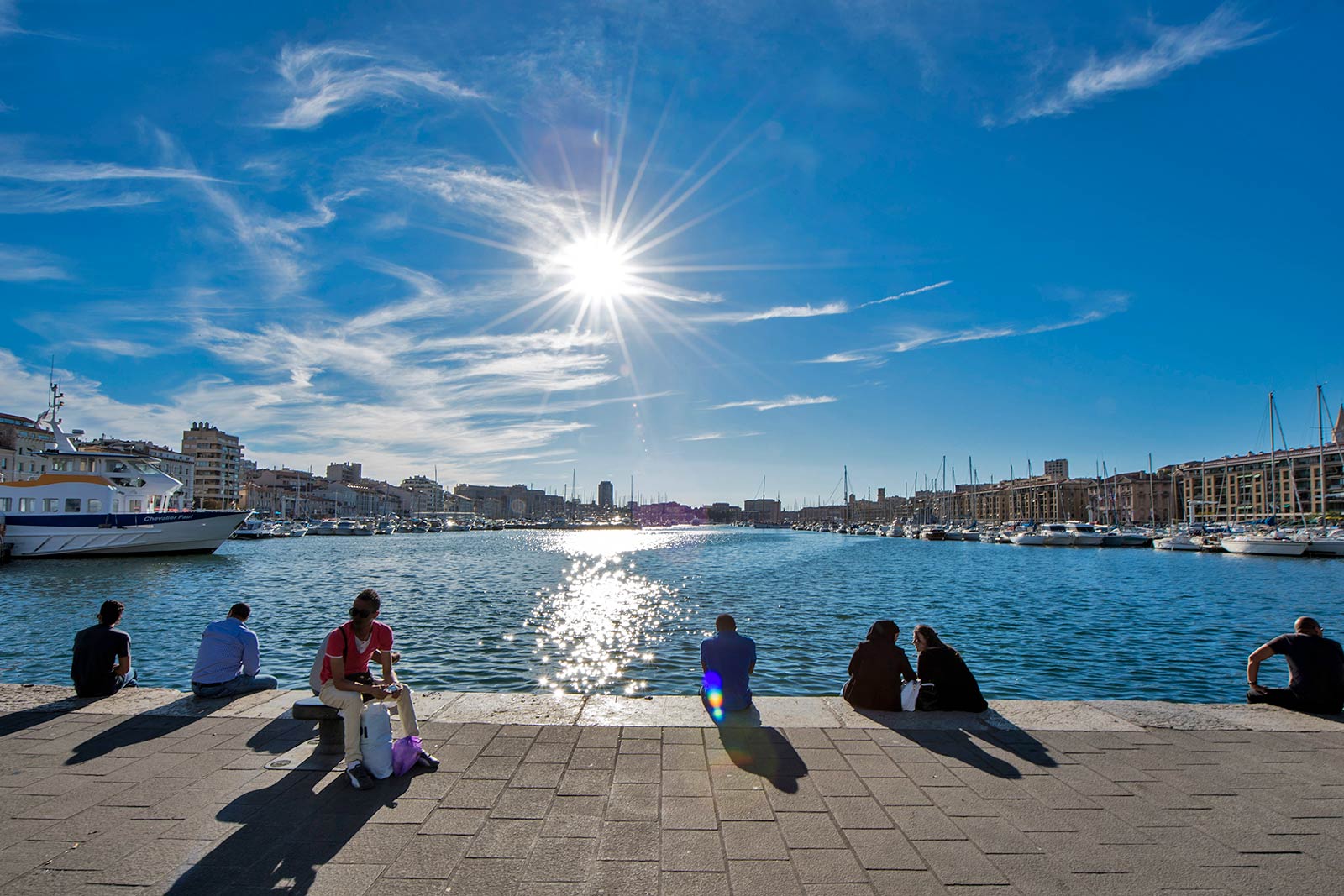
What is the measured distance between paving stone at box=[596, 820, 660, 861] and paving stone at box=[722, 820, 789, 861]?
0.48 m

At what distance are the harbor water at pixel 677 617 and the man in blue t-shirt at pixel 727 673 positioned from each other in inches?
253

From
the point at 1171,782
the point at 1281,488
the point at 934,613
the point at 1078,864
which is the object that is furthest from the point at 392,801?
the point at 1281,488

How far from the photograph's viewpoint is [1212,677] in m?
15.9

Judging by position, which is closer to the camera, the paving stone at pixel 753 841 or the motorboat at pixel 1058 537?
the paving stone at pixel 753 841

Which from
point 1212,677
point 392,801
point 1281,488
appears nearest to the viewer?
point 392,801

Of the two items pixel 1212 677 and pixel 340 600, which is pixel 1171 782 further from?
pixel 340 600

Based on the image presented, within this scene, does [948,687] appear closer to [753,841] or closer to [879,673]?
[879,673]

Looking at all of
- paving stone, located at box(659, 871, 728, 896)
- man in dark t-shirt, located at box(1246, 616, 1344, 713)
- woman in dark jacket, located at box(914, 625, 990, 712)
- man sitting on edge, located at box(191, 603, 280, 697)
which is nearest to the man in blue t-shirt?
woman in dark jacket, located at box(914, 625, 990, 712)

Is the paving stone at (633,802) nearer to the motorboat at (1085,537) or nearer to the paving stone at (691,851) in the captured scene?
the paving stone at (691,851)

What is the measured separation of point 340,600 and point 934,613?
78.7 ft

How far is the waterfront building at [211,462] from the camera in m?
145

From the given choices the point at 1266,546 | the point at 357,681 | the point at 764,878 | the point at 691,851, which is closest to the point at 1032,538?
the point at 1266,546

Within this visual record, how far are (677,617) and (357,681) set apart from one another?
20143 mm

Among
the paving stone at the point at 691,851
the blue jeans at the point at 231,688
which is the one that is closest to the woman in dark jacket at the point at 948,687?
the paving stone at the point at 691,851
